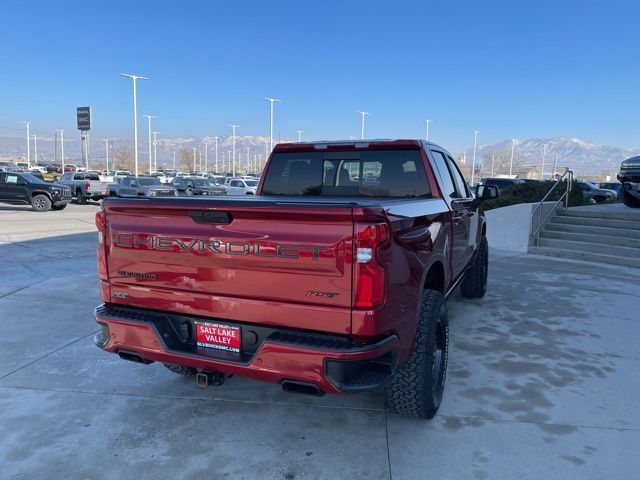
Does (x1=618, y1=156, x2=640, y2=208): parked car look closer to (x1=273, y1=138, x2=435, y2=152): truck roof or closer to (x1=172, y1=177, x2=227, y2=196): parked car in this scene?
(x1=273, y1=138, x2=435, y2=152): truck roof

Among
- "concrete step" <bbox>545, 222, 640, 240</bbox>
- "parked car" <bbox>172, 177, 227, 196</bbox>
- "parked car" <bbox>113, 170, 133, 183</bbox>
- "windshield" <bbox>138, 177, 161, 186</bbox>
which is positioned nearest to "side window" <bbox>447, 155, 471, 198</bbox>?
"concrete step" <bbox>545, 222, 640, 240</bbox>

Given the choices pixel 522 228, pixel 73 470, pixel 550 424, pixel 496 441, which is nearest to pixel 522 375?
pixel 550 424

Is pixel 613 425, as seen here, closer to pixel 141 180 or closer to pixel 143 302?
pixel 143 302

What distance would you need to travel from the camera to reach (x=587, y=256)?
11078mm

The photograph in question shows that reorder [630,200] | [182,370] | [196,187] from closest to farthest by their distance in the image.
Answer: [182,370] < [630,200] < [196,187]

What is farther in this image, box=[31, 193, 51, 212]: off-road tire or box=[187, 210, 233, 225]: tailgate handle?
box=[31, 193, 51, 212]: off-road tire

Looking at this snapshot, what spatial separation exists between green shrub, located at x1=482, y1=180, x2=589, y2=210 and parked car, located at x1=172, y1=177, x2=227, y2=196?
53.3 ft

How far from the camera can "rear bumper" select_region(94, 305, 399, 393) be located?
8.80 feet

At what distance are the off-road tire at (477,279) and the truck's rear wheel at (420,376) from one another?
3.45 meters

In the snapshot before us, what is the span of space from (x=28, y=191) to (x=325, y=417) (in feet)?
70.3

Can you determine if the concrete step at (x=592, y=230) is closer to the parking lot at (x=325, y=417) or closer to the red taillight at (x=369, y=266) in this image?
the parking lot at (x=325, y=417)

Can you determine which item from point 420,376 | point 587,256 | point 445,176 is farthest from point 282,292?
point 587,256

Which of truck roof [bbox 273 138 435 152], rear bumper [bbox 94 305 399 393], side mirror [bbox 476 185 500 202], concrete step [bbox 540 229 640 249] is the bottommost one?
concrete step [bbox 540 229 640 249]

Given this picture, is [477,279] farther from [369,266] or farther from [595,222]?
[595,222]
